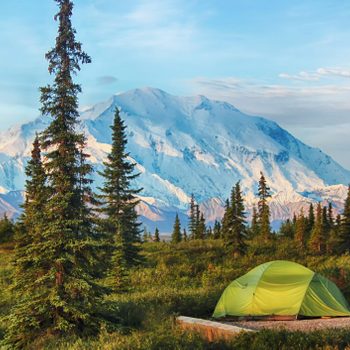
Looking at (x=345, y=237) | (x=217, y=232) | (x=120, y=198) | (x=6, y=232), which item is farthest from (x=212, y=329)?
(x=217, y=232)

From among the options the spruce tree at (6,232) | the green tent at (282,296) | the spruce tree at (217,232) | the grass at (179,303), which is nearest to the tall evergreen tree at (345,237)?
the grass at (179,303)

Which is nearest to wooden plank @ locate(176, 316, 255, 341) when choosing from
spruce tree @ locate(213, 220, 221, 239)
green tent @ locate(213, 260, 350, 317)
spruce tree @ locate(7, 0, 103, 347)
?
spruce tree @ locate(7, 0, 103, 347)

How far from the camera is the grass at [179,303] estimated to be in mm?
12078

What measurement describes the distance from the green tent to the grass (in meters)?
1.33

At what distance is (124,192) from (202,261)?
8.70 m

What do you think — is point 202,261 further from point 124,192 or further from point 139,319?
point 139,319

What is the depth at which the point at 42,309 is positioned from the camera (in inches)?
643

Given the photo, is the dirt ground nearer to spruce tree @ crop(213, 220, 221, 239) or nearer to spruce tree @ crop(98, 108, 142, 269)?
spruce tree @ crop(98, 108, 142, 269)

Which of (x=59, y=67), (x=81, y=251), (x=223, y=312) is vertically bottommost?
(x=223, y=312)

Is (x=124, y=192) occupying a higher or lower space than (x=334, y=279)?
higher

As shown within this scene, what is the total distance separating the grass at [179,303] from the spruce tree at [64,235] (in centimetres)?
97

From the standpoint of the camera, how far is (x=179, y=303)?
20672 millimetres

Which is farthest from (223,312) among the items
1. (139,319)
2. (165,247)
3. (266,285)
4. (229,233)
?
(165,247)

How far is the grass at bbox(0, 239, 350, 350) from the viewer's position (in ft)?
39.6
